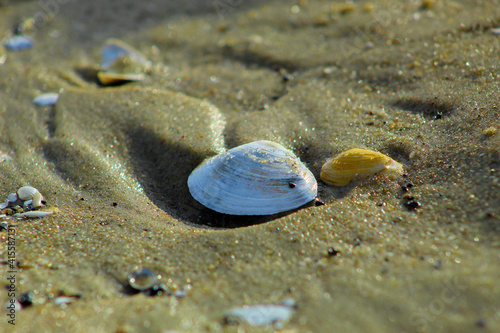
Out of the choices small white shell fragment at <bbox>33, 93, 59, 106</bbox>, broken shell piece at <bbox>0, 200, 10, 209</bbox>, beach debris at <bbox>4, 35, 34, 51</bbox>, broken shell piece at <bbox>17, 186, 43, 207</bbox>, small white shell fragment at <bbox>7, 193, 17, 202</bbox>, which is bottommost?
broken shell piece at <bbox>0, 200, 10, 209</bbox>

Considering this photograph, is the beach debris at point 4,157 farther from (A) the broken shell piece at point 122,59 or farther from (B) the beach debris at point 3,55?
(B) the beach debris at point 3,55

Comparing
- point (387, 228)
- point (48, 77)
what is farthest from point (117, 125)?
point (387, 228)

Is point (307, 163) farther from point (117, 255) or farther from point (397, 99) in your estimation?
point (117, 255)

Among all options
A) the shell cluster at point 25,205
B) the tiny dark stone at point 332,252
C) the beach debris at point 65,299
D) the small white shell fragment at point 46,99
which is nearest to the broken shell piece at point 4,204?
the shell cluster at point 25,205

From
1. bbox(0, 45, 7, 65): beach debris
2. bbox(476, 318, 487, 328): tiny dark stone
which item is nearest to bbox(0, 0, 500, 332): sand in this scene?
bbox(476, 318, 487, 328): tiny dark stone

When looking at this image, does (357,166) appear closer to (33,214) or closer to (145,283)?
(145,283)

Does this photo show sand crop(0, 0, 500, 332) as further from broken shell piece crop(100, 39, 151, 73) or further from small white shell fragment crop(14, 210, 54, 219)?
broken shell piece crop(100, 39, 151, 73)

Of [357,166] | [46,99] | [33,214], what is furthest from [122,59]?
[357,166]
